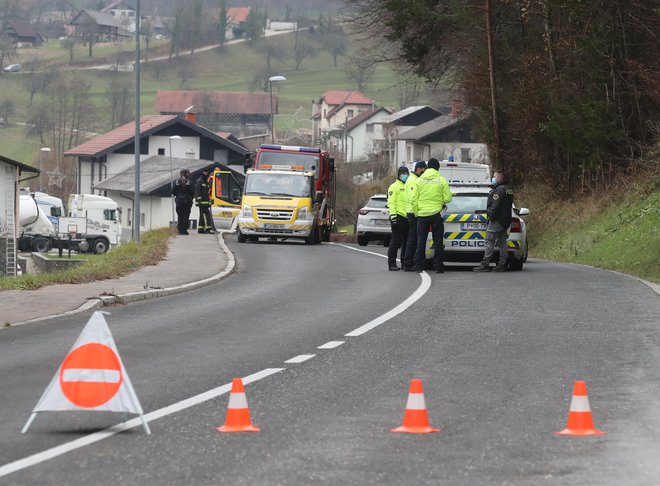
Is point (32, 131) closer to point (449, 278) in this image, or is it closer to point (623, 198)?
point (623, 198)

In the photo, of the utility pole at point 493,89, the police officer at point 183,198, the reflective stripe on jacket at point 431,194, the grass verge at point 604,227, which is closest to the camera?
the reflective stripe on jacket at point 431,194

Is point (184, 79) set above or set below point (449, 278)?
above

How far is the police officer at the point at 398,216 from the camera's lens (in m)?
24.0

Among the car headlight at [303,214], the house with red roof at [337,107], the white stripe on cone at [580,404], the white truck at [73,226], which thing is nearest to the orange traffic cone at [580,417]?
the white stripe on cone at [580,404]

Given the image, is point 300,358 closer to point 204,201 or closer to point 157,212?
point 204,201

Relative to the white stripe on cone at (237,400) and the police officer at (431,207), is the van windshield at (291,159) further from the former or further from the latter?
the white stripe on cone at (237,400)

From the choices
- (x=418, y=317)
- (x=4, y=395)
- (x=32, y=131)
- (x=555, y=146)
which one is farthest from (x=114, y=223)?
(x=4, y=395)

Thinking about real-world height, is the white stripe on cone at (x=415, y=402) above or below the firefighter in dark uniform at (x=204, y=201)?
below

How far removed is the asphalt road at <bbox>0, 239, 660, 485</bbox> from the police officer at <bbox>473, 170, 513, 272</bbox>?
467cm

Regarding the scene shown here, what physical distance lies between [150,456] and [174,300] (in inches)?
423

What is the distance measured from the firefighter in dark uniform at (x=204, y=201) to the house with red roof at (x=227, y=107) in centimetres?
12796

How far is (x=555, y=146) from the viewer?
4166 cm

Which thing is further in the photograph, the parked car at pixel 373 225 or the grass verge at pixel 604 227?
the parked car at pixel 373 225

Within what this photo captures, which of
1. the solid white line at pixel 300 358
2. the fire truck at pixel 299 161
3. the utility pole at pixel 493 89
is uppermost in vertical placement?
the utility pole at pixel 493 89
